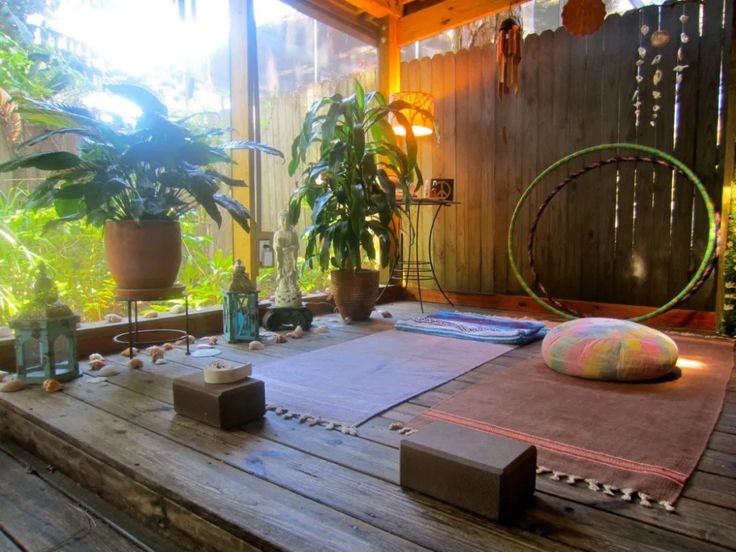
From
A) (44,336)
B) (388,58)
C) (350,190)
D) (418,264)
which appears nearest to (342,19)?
(388,58)

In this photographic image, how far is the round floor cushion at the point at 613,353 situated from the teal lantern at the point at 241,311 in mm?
1319

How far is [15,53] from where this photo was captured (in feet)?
7.10

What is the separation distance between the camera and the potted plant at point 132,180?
1693 mm

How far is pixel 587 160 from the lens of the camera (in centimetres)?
311

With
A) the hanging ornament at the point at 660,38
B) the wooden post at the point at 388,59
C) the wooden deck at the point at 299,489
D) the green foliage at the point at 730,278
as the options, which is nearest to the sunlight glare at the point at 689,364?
the wooden deck at the point at 299,489

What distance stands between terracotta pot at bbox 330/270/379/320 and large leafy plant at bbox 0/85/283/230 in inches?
38.2

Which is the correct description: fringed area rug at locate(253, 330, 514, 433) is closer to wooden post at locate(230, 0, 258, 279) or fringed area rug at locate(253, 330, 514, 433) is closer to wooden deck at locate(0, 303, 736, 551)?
wooden deck at locate(0, 303, 736, 551)

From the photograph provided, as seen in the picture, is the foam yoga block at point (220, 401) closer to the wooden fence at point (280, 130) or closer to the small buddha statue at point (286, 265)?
the small buddha statue at point (286, 265)

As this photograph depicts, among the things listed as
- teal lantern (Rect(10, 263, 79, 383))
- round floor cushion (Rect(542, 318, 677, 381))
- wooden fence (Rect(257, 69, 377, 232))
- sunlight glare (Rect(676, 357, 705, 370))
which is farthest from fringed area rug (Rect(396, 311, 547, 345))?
teal lantern (Rect(10, 263, 79, 383))

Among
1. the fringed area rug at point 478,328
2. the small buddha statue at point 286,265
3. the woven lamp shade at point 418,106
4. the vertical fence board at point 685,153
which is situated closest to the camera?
the fringed area rug at point 478,328

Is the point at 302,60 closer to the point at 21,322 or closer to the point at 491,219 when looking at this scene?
the point at 491,219

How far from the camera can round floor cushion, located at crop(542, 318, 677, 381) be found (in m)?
1.61

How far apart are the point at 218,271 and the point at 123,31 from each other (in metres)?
1.38

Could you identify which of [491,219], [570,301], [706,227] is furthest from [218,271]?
[706,227]
